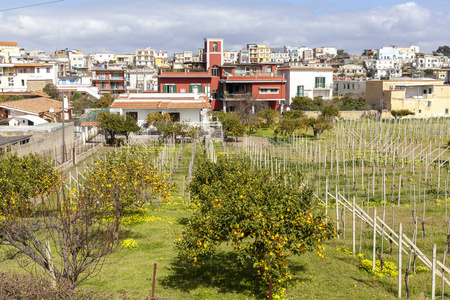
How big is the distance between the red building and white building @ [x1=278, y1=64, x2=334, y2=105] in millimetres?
4561

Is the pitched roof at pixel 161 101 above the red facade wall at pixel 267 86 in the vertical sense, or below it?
below

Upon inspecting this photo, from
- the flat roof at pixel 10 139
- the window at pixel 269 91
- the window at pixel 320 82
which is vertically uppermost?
the window at pixel 320 82

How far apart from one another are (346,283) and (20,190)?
998cm

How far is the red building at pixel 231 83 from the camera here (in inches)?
2040

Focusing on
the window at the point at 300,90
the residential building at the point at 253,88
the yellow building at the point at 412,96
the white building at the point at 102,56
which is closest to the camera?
the residential building at the point at 253,88

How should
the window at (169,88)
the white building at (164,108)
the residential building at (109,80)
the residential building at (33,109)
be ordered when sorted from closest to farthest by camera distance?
the residential building at (33,109) < the white building at (164,108) < the window at (169,88) < the residential building at (109,80)

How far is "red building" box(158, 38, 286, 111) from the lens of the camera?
51.8 meters

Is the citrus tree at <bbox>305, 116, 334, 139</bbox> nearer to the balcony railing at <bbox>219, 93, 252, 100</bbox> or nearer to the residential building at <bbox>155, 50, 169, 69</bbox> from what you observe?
the balcony railing at <bbox>219, 93, 252, 100</bbox>

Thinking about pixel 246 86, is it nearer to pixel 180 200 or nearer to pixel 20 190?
pixel 180 200

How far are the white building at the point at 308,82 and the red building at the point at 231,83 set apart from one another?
4561 millimetres

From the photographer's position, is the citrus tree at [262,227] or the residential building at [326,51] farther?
the residential building at [326,51]

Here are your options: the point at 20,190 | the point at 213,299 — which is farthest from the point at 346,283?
the point at 20,190

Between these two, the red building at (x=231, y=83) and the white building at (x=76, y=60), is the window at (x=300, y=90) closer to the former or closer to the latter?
the red building at (x=231, y=83)

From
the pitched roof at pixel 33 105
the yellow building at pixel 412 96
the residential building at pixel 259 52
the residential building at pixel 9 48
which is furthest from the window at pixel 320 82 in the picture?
the residential building at pixel 9 48
